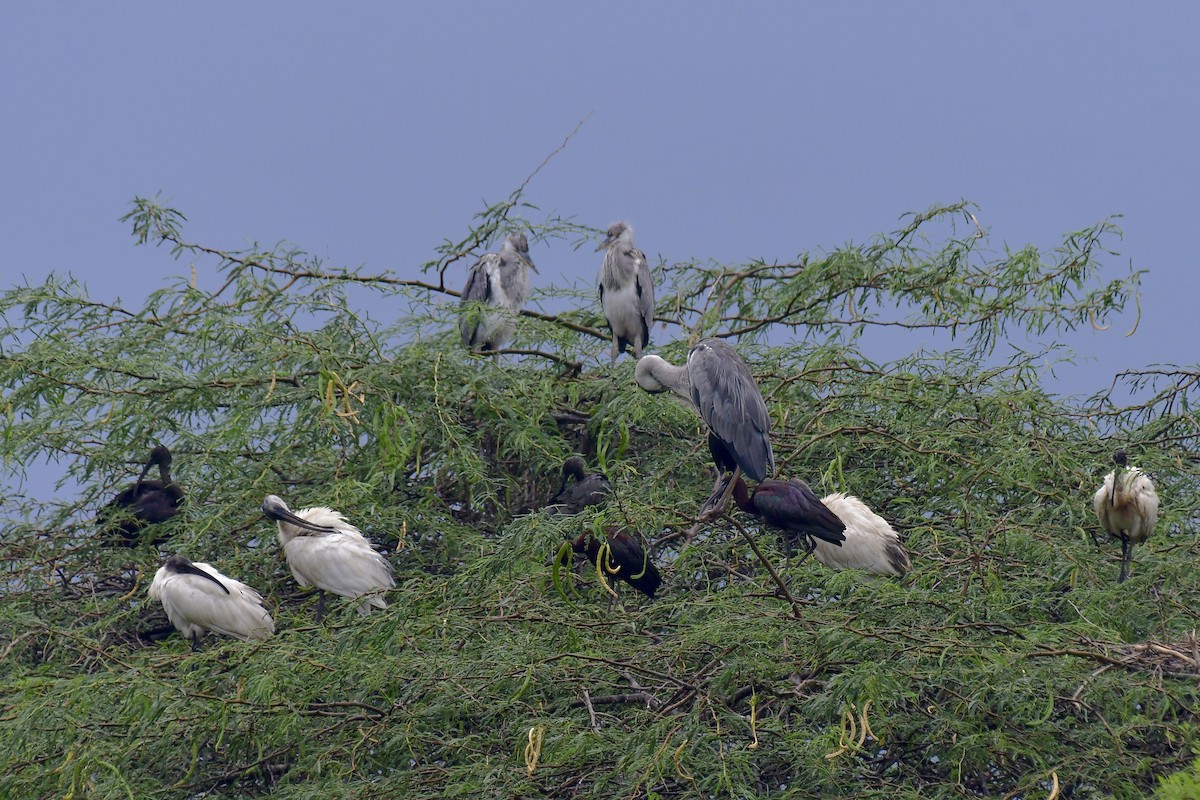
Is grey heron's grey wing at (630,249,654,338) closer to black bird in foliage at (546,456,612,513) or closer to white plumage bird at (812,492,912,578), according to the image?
black bird in foliage at (546,456,612,513)

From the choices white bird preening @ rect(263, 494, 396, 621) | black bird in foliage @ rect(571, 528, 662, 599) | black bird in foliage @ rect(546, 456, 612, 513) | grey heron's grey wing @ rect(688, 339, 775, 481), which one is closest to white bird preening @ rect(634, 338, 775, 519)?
grey heron's grey wing @ rect(688, 339, 775, 481)

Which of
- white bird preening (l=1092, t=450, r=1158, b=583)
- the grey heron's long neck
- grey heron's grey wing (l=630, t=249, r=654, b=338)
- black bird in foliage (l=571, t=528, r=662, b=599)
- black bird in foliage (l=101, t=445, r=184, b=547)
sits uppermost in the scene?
grey heron's grey wing (l=630, t=249, r=654, b=338)

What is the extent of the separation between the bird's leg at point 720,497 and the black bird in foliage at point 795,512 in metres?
0.14

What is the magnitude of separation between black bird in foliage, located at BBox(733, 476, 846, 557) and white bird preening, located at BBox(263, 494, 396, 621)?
147cm

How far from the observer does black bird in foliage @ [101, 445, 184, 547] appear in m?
7.12

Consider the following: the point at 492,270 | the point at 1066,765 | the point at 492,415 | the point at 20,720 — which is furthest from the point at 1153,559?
the point at 492,270

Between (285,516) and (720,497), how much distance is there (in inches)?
67.2

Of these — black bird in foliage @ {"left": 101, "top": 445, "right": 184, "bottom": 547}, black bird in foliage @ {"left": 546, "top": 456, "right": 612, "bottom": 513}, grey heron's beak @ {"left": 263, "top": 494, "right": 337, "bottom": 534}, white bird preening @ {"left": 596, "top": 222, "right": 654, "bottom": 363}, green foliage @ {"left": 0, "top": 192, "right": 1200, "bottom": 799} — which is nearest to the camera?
green foliage @ {"left": 0, "top": 192, "right": 1200, "bottom": 799}

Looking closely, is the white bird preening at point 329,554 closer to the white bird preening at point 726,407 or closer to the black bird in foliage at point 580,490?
the black bird in foliage at point 580,490

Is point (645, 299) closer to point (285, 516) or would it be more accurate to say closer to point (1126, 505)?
point (285, 516)

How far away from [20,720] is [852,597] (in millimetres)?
2617

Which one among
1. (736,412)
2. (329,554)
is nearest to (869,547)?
(736,412)

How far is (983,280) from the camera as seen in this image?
836cm

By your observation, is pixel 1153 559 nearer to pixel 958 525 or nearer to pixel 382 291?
pixel 958 525
